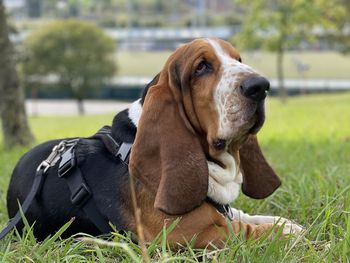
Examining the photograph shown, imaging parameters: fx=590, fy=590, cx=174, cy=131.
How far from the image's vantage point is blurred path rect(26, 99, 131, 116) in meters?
41.4

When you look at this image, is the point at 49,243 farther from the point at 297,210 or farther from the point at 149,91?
the point at 297,210

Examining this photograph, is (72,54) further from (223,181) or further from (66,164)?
(223,181)

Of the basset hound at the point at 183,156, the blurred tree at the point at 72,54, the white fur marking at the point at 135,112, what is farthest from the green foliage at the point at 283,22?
the basset hound at the point at 183,156

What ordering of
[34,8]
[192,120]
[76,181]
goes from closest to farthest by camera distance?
[192,120] < [76,181] < [34,8]

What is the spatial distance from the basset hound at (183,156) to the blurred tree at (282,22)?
68.4ft

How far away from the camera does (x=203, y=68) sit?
3195mm

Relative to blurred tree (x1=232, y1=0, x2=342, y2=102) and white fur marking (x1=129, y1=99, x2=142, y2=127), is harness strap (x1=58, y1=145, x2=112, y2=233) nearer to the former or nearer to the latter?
A: white fur marking (x1=129, y1=99, x2=142, y2=127)

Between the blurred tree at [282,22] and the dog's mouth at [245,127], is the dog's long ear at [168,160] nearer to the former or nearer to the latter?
the dog's mouth at [245,127]

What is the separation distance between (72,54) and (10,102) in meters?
31.2

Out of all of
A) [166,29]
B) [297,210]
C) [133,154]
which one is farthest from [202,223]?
[166,29]

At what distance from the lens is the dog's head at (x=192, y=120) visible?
117 inches

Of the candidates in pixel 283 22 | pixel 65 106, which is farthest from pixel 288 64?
pixel 283 22

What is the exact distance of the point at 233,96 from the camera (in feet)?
9.77

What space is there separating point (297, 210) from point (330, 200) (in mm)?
233
